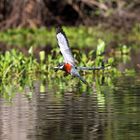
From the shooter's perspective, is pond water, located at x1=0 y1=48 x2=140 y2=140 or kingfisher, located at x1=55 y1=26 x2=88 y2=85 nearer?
pond water, located at x1=0 y1=48 x2=140 y2=140

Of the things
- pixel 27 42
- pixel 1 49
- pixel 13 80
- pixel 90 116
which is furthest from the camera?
pixel 27 42

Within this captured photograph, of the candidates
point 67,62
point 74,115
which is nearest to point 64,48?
point 67,62

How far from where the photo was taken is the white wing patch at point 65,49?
1111 cm

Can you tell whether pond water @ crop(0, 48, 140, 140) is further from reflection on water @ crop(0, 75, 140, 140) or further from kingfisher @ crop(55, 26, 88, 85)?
kingfisher @ crop(55, 26, 88, 85)

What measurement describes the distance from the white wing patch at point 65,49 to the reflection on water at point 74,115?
1.92 ft

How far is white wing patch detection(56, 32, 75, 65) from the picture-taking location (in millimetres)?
11109

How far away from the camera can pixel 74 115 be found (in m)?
10.1

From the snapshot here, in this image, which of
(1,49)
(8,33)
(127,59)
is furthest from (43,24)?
(127,59)

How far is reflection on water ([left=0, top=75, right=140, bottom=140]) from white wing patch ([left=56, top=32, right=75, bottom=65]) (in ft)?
1.92

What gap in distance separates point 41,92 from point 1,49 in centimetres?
1153

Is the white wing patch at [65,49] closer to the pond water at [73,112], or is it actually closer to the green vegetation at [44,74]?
the pond water at [73,112]

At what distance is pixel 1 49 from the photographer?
79.2ft

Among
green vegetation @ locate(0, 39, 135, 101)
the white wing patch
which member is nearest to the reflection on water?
the white wing patch

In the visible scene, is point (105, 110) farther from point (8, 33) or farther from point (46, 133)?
point (8, 33)
